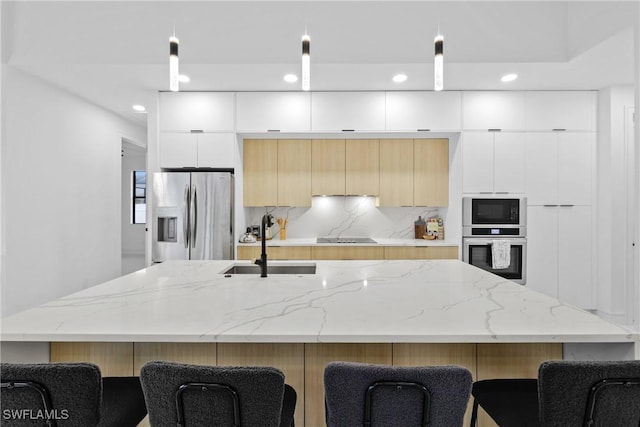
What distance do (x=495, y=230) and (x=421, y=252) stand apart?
2.66 feet

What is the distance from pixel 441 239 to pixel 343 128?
1.71 m

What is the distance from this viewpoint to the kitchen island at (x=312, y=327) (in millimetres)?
1165

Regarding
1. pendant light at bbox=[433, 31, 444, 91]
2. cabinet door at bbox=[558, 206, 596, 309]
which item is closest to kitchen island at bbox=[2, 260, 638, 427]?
pendant light at bbox=[433, 31, 444, 91]

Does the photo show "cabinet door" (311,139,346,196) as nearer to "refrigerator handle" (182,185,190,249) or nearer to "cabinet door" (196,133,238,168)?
"cabinet door" (196,133,238,168)

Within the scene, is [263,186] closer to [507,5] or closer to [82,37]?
[82,37]

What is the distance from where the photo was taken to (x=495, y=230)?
12.7 ft

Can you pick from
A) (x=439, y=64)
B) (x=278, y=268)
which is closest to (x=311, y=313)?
(x=278, y=268)

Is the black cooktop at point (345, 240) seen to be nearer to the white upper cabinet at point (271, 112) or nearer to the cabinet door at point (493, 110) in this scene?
the white upper cabinet at point (271, 112)

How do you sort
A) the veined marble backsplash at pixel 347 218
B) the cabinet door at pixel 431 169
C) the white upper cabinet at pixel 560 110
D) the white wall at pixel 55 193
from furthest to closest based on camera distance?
the veined marble backsplash at pixel 347 218 < the cabinet door at pixel 431 169 < the white upper cabinet at pixel 560 110 < the white wall at pixel 55 193

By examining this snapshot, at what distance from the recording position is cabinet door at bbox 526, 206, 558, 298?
12.7 ft

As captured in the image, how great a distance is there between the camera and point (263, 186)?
4207 mm

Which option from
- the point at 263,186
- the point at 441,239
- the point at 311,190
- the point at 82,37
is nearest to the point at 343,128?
the point at 311,190

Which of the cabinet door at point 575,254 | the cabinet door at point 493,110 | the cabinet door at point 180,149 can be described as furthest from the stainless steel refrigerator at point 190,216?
the cabinet door at point 575,254

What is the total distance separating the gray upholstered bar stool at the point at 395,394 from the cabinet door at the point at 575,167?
370 centimetres
